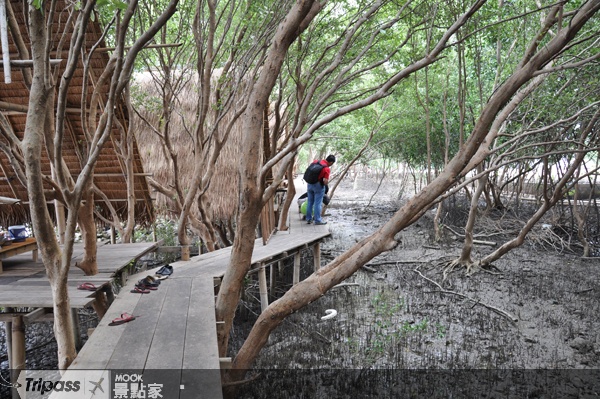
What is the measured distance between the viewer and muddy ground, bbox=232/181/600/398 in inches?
179

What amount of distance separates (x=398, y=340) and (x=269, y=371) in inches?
69.4

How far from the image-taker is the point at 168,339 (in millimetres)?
3180

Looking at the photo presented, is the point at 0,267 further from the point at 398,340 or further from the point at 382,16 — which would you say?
the point at 382,16

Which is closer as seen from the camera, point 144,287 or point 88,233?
point 88,233

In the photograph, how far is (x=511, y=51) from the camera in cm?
816

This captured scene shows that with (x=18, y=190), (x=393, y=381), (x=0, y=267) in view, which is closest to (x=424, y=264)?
(x=393, y=381)

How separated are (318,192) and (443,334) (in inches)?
147

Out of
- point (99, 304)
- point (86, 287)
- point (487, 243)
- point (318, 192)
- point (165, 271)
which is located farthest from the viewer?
point (487, 243)

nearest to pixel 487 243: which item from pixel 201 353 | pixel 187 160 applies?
pixel 187 160

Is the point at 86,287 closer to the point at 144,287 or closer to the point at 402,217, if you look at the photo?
the point at 144,287

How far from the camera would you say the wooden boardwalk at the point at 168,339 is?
8.71 ft

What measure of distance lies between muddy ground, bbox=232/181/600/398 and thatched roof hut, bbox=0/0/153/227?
2.87m

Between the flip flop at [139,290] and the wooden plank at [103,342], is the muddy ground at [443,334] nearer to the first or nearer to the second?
the flip flop at [139,290]

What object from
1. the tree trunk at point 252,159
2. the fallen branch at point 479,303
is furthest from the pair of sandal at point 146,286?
the fallen branch at point 479,303
